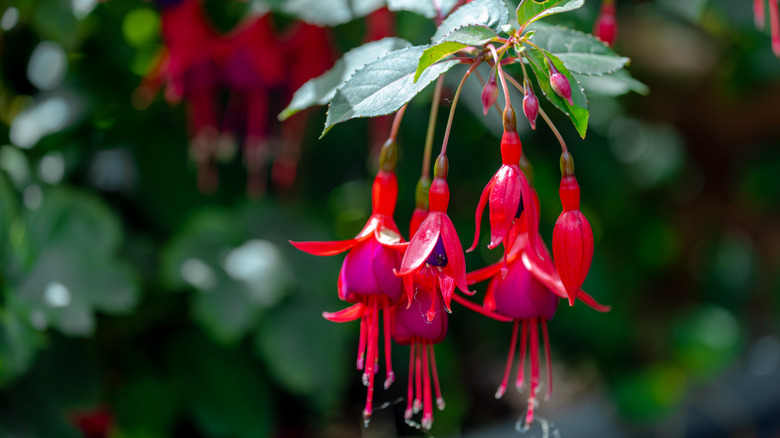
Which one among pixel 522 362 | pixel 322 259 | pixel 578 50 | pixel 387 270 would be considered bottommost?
pixel 322 259

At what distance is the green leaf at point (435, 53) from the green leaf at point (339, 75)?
0.35ft

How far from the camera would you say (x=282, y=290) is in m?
0.87

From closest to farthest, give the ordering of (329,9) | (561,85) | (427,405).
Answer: (561,85) → (427,405) → (329,9)

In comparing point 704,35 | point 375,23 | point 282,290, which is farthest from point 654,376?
point 375,23

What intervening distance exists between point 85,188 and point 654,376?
108cm

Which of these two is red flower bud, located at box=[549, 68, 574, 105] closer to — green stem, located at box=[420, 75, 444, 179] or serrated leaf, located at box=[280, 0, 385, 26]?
green stem, located at box=[420, 75, 444, 179]

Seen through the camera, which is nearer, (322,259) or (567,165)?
(567,165)

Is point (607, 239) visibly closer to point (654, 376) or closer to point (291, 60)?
point (654, 376)

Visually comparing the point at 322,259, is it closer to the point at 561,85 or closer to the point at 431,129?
the point at 431,129

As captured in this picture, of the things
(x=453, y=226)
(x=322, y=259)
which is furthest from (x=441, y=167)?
(x=322, y=259)

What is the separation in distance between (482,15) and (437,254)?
16 centimetres

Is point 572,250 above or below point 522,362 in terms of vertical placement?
above

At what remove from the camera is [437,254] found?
0.42m

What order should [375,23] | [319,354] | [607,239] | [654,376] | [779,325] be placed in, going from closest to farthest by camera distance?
[375,23] < [319,354] < [654,376] < [607,239] < [779,325]
